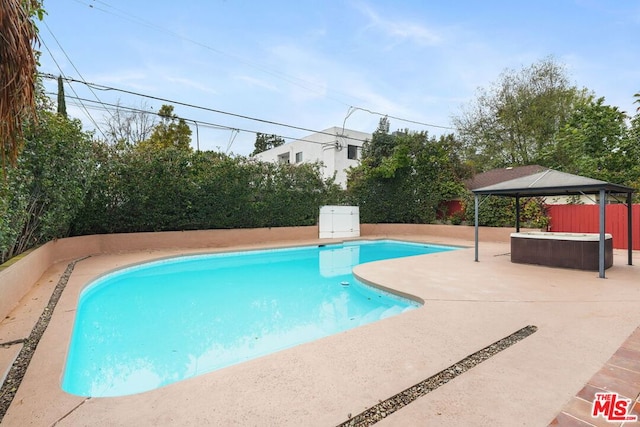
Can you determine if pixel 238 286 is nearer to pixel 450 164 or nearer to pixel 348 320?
pixel 348 320

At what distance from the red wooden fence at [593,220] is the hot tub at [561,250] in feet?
12.4

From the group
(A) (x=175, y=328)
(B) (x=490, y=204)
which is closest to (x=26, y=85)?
(A) (x=175, y=328)

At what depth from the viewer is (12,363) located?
2.89 metres

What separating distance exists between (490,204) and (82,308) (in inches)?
519

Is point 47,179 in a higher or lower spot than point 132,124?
lower

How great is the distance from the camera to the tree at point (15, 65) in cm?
189

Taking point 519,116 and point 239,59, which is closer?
point 239,59

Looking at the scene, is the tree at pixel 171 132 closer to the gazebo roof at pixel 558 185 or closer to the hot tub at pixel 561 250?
the gazebo roof at pixel 558 185

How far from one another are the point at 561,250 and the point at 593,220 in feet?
17.3

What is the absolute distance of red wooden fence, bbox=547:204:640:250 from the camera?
9695mm

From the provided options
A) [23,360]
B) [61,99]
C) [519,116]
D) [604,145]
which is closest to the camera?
[23,360]

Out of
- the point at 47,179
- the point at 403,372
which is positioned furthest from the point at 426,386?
the point at 47,179

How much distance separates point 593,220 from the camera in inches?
418

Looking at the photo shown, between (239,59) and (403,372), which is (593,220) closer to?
(403,372)
